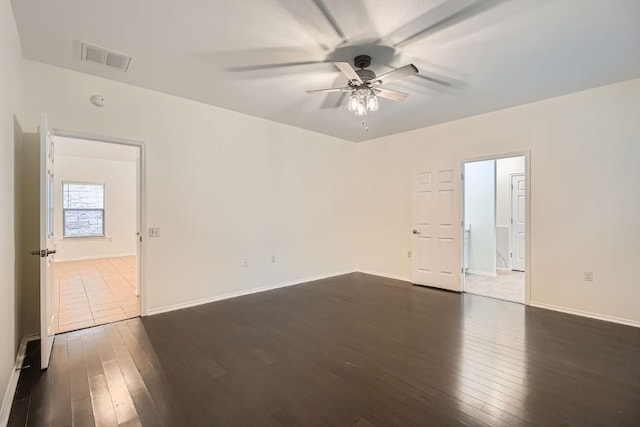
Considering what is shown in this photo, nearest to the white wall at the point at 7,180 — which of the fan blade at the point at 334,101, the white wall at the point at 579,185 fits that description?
the fan blade at the point at 334,101

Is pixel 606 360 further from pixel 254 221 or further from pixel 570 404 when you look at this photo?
pixel 254 221

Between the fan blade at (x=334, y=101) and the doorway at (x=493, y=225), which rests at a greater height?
the fan blade at (x=334, y=101)

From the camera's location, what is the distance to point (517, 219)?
6609mm

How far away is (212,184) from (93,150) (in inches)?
200

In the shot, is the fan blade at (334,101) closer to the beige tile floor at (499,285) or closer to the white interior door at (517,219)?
the beige tile floor at (499,285)

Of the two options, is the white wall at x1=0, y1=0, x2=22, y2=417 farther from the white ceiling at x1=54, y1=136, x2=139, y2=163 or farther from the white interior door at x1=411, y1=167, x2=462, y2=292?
the white interior door at x1=411, y1=167, x2=462, y2=292

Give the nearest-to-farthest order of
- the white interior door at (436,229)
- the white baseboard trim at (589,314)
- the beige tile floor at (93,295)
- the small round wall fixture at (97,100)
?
the small round wall fixture at (97,100) < the white baseboard trim at (589,314) < the beige tile floor at (93,295) < the white interior door at (436,229)

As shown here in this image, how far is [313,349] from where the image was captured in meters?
2.79

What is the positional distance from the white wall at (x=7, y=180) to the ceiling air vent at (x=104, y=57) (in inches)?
18.3

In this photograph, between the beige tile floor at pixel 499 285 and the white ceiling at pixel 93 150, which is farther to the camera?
the white ceiling at pixel 93 150

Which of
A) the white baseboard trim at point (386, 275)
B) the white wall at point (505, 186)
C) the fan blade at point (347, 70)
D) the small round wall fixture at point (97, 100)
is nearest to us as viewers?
the fan blade at point (347, 70)

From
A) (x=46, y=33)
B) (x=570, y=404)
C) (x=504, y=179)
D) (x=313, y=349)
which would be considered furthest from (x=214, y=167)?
(x=504, y=179)

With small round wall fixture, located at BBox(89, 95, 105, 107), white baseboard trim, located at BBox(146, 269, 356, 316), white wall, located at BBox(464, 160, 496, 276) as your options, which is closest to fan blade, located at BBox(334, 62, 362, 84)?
small round wall fixture, located at BBox(89, 95, 105, 107)

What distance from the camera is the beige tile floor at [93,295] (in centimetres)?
362
